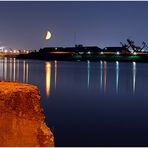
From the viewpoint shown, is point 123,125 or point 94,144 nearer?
point 94,144

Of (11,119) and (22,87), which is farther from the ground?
(22,87)

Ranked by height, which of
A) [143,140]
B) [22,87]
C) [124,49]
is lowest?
[143,140]

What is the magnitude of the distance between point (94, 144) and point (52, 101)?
11.7m

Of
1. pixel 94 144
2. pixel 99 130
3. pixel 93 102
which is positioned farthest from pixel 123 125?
pixel 93 102

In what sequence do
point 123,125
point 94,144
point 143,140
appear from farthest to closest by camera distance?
point 123,125, point 143,140, point 94,144

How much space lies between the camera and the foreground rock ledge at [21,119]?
7.84 feet

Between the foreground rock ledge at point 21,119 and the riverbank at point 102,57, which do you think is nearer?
the foreground rock ledge at point 21,119

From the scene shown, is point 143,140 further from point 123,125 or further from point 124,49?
point 124,49

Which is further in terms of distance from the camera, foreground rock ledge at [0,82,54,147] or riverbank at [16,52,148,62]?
riverbank at [16,52,148,62]

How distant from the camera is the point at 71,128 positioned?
13680 millimetres

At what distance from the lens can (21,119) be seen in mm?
2420

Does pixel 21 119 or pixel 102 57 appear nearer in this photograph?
pixel 21 119

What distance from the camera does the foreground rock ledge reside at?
2389 millimetres

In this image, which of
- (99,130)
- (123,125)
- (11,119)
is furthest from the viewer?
(123,125)
